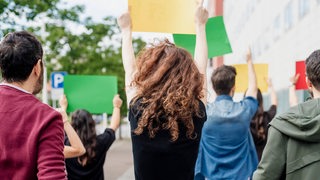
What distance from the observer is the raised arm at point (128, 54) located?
9.68 feet

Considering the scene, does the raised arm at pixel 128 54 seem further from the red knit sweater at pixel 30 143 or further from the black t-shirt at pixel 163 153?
the red knit sweater at pixel 30 143

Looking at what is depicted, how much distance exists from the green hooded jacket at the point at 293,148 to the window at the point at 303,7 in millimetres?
11736

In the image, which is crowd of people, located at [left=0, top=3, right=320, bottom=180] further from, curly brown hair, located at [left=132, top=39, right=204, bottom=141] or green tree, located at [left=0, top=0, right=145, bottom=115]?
green tree, located at [left=0, top=0, right=145, bottom=115]

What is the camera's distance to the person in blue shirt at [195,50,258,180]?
14.8 ft

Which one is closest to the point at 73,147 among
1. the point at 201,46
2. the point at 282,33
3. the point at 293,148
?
the point at 201,46

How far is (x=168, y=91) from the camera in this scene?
8.99ft

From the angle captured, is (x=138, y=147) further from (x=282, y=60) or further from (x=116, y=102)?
(x=282, y=60)

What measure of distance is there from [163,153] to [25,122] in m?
0.85

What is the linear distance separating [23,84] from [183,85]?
841mm

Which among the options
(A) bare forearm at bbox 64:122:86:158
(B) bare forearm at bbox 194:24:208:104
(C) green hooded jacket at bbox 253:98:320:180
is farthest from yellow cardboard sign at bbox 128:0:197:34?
(C) green hooded jacket at bbox 253:98:320:180

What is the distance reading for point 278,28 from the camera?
20.7 metres

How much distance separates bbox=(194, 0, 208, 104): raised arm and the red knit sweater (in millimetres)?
1027

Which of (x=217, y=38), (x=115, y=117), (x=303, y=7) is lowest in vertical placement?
(x=115, y=117)

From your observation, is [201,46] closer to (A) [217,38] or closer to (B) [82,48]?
(A) [217,38]
